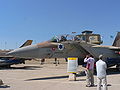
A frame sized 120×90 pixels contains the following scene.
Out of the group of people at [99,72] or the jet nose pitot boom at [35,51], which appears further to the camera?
the jet nose pitot boom at [35,51]

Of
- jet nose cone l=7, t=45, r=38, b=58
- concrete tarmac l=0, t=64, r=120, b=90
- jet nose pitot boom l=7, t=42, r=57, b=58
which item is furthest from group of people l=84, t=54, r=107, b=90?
jet nose cone l=7, t=45, r=38, b=58

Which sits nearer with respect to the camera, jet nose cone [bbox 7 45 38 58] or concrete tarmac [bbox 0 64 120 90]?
concrete tarmac [bbox 0 64 120 90]

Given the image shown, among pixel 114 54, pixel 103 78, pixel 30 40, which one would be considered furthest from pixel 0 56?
pixel 103 78

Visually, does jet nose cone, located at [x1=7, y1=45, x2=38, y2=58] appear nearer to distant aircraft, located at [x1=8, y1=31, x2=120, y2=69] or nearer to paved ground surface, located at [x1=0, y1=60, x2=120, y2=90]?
distant aircraft, located at [x1=8, y1=31, x2=120, y2=69]

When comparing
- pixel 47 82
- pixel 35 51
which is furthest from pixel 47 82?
pixel 35 51

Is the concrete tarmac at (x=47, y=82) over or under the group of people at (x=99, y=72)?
under

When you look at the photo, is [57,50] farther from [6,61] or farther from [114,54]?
[6,61]

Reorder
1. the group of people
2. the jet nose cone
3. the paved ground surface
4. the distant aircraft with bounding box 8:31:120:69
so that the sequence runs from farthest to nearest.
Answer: the distant aircraft with bounding box 8:31:120:69
the jet nose cone
the paved ground surface
the group of people

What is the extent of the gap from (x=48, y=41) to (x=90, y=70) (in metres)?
4.60

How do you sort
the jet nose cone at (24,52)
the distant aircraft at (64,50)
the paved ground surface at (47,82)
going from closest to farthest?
the paved ground surface at (47,82)
the jet nose cone at (24,52)
the distant aircraft at (64,50)

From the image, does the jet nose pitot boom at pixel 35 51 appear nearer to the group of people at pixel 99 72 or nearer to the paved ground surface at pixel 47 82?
the paved ground surface at pixel 47 82

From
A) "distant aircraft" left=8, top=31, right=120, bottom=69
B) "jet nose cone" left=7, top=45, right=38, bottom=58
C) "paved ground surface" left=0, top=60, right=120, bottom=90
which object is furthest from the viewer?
"distant aircraft" left=8, top=31, right=120, bottom=69

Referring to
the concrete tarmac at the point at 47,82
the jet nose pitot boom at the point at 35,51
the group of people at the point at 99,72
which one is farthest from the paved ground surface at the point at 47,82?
the jet nose pitot boom at the point at 35,51

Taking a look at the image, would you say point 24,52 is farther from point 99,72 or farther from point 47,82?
point 99,72
